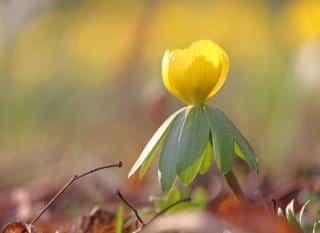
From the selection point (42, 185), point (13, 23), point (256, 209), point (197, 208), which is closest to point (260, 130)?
point (13, 23)

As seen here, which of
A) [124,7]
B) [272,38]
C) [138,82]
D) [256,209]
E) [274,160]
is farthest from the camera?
[124,7]

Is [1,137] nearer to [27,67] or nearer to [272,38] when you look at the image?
[27,67]

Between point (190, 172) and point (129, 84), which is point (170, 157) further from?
point (129, 84)

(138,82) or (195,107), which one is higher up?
(195,107)

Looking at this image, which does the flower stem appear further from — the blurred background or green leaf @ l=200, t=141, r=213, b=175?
the blurred background

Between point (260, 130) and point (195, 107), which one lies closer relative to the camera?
point (195, 107)

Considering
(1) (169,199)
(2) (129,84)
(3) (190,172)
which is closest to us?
(3) (190,172)

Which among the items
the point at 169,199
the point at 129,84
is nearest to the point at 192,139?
the point at 169,199

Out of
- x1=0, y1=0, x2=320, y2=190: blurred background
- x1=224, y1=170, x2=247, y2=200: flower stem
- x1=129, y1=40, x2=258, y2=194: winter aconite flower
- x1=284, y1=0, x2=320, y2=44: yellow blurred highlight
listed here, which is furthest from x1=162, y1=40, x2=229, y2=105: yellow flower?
x1=284, y1=0, x2=320, y2=44: yellow blurred highlight
